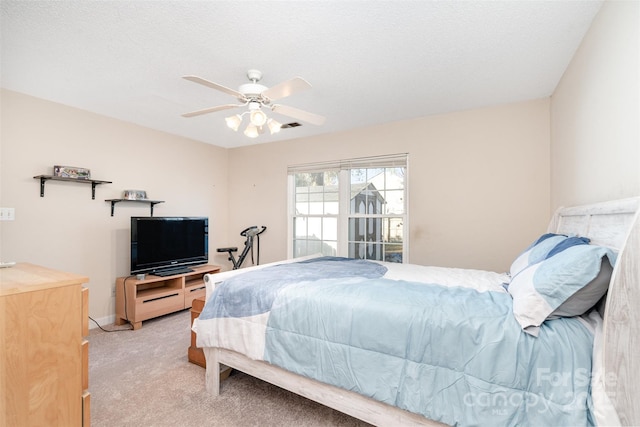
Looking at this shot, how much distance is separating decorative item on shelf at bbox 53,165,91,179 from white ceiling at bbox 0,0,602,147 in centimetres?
67

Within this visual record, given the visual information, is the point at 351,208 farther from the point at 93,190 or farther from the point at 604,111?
the point at 93,190

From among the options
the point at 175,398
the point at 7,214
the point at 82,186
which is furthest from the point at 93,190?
the point at 175,398

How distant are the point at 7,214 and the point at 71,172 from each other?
62 cm

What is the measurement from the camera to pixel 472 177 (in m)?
3.12

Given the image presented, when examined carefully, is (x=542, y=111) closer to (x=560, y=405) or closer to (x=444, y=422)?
(x=560, y=405)

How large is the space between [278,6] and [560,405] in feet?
7.20

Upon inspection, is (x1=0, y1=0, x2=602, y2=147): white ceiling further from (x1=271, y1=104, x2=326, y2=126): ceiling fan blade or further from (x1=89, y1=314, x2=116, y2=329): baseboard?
(x1=89, y1=314, x2=116, y2=329): baseboard

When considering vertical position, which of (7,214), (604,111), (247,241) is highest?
(604,111)

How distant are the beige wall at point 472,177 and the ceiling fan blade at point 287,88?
1.98 metres

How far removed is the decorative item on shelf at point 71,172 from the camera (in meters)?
2.86

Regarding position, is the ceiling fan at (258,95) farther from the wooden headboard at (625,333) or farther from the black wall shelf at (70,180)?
the black wall shelf at (70,180)

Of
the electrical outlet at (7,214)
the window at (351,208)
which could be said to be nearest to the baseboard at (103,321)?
the electrical outlet at (7,214)

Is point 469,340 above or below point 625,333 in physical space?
below

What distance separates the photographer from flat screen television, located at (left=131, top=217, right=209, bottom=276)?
331 cm
